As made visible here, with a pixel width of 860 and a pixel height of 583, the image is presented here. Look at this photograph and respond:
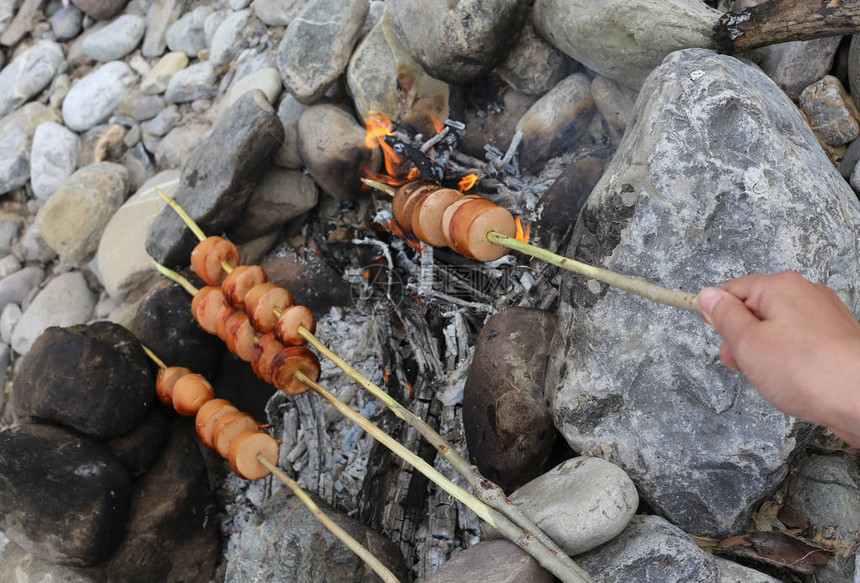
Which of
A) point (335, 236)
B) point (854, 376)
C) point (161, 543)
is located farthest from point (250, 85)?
point (854, 376)

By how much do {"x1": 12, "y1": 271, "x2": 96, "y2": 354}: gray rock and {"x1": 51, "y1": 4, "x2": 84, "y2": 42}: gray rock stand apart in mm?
3459

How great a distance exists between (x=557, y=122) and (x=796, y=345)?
128 inches

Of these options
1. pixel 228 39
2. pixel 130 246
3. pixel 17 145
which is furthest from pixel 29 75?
pixel 130 246

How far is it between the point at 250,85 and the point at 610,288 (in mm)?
4045

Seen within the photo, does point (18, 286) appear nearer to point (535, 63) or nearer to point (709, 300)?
point (535, 63)

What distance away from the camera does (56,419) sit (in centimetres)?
386

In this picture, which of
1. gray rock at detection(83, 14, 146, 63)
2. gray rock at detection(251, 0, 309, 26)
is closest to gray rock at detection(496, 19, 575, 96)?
gray rock at detection(251, 0, 309, 26)

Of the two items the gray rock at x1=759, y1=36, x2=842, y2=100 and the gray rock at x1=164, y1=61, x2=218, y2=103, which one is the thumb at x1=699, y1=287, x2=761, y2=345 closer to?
the gray rock at x1=759, y1=36, x2=842, y2=100

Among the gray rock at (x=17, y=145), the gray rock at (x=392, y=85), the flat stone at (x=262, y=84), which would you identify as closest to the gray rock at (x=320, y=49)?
the gray rock at (x=392, y=85)

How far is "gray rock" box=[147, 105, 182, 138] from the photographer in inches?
248

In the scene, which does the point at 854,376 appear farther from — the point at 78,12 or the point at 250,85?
the point at 78,12

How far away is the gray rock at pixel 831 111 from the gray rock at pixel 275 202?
3.48 metres

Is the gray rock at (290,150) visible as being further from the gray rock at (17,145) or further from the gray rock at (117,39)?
the gray rock at (17,145)

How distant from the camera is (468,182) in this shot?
450cm
